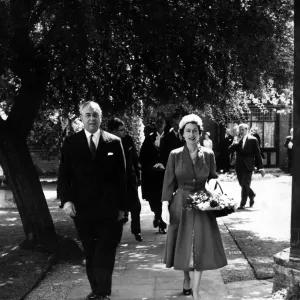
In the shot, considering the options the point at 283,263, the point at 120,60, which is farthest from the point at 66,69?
the point at 283,263

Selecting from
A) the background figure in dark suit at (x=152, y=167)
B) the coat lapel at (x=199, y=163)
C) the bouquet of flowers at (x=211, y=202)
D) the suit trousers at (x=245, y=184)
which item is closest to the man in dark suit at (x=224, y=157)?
the suit trousers at (x=245, y=184)

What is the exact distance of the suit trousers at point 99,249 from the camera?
563cm

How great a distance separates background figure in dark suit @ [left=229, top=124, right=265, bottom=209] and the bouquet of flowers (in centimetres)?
761

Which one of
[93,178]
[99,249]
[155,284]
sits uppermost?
[93,178]

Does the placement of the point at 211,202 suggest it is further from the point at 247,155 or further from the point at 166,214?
the point at 247,155

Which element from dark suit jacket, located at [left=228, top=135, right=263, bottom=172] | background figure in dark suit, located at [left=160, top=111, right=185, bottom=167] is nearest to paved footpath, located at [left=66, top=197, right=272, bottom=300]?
background figure in dark suit, located at [left=160, top=111, right=185, bottom=167]

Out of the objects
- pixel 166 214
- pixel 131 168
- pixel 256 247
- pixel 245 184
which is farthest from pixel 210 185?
pixel 245 184

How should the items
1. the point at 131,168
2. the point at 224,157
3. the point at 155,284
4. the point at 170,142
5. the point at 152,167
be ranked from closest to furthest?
the point at 155,284 < the point at 131,168 < the point at 170,142 < the point at 152,167 < the point at 224,157

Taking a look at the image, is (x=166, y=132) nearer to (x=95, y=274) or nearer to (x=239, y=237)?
(x=239, y=237)

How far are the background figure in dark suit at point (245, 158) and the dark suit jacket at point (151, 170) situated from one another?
375cm

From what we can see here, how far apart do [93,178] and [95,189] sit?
0.11 m

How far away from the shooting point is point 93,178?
5.68 metres

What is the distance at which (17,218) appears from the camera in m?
12.9

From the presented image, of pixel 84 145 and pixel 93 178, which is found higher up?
pixel 84 145
